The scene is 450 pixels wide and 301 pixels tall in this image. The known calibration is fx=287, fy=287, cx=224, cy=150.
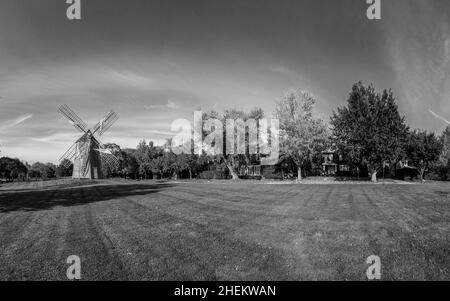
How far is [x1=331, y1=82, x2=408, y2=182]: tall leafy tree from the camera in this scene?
43062 millimetres

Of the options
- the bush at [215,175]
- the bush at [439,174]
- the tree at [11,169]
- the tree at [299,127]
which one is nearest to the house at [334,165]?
the bush at [439,174]

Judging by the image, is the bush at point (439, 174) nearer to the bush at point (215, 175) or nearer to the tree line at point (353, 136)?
the tree line at point (353, 136)

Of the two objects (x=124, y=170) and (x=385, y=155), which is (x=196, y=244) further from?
(x=124, y=170)

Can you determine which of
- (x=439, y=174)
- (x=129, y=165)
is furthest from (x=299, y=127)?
(x=129, y=165)

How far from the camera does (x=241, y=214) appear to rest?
14.9 m

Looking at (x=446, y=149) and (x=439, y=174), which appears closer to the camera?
(x=439, y=174)

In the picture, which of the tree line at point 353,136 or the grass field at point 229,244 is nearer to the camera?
the grass field at point 229,244

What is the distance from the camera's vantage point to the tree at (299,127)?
161 ft

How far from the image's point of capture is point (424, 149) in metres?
52.3

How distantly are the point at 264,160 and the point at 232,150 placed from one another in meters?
10.5

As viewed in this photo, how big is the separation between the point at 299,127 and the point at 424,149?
2426 centimetres

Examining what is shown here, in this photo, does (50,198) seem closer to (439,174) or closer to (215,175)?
(215,175)

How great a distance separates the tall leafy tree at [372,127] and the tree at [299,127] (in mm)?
4564
